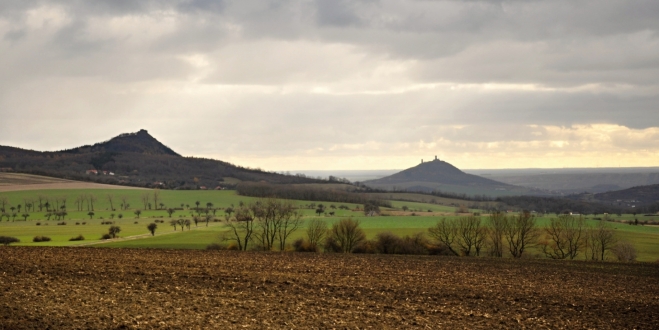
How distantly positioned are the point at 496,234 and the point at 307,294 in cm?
4483

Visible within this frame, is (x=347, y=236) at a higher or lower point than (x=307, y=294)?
higher

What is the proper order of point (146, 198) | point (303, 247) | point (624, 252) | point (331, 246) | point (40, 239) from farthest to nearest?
point (146, 198) → point (40, 239) → point (331, 246) → point (303, 247) → point (624, 252)

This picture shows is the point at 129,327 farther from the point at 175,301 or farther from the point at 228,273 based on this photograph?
the point at 228,273

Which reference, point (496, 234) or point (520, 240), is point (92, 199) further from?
point (520, 240)

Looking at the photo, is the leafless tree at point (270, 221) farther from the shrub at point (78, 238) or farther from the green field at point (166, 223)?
the shrub at point (78, 238)

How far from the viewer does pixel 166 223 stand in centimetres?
10669

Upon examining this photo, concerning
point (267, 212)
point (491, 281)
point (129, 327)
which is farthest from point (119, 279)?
point (267, 212)

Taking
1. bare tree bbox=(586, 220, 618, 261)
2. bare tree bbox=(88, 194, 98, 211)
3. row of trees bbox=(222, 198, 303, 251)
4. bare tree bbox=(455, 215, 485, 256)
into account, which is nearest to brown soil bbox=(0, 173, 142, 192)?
bare tree bbox=(88, 194, 98, 211)

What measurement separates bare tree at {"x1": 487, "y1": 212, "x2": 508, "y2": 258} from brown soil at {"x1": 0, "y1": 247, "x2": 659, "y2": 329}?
834 inches

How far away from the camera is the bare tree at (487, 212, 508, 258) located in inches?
2665

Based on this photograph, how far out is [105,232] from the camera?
289ft

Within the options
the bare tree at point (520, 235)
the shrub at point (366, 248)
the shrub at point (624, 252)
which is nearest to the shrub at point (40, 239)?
the shrub at point (366, 248)

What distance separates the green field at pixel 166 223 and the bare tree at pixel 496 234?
536 centimetres

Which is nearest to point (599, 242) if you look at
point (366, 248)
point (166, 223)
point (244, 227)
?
point (366, 248)
